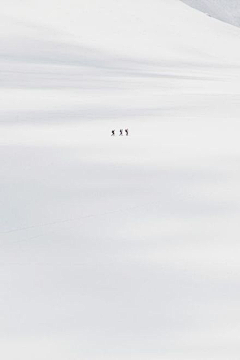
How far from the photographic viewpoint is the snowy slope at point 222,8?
2889 inches

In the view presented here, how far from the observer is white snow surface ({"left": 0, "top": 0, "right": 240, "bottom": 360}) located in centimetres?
465

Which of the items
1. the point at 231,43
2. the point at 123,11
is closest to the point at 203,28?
the point at 231,43

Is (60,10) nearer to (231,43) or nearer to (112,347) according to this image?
(231,43)

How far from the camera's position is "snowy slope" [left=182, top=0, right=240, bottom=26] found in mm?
73375

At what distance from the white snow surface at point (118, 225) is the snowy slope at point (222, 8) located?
56.1 m

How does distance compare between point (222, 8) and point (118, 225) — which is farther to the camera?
point (222, 8)

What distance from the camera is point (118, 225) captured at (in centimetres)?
673

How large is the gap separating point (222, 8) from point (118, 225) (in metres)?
73.3

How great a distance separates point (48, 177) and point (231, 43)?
33482 millimetres

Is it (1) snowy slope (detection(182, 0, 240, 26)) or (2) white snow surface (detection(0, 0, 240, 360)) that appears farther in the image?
(1) snowy slope (detection(182, 0, 240, 26))

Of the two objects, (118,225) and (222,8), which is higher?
(222,8)

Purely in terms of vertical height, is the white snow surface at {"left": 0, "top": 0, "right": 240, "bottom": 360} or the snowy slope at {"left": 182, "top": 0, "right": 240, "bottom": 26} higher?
the snowy slope at {"left": 182, "top": 0, "right": 240, "bottom": 26}

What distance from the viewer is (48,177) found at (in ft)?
27.9

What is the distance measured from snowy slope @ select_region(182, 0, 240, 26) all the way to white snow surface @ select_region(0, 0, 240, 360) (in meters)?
56.1
